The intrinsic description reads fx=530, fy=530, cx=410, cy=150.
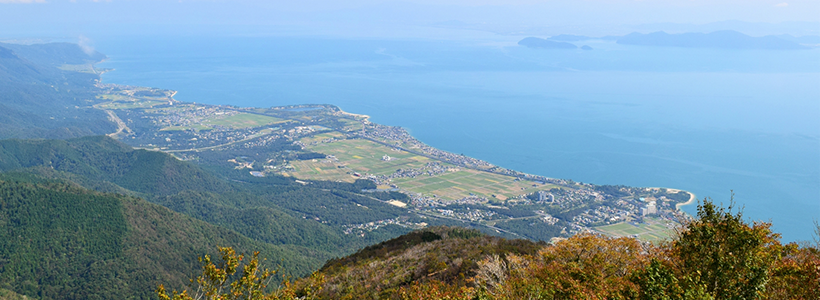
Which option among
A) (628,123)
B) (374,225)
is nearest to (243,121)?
(374,225)

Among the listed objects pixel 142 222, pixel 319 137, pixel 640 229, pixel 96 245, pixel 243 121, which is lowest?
pixel 243 121

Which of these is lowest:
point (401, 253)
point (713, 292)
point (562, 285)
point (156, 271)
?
point (156, 271)

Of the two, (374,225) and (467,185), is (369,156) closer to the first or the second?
(467,185)

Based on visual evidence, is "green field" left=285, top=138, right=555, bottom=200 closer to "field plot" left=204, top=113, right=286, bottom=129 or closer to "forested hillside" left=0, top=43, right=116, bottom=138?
"field plot" left=204, top=113, right=286, bottom=129

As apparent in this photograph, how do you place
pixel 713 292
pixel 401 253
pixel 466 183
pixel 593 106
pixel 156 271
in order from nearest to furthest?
pixel 713 292
pixel 401 253
pixel 156 271
pixel 466 183
pixel 593 106

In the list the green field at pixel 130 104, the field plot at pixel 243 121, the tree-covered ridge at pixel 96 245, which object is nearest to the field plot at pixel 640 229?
the tree-covered ridge at pixel 96 245

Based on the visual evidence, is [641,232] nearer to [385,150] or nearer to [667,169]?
[667,169]

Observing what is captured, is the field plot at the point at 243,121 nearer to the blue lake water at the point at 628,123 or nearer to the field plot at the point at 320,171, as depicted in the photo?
the blue lake water at the point at 628,123

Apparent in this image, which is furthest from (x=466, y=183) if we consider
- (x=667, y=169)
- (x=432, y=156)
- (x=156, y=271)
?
(x=156, y=271)
